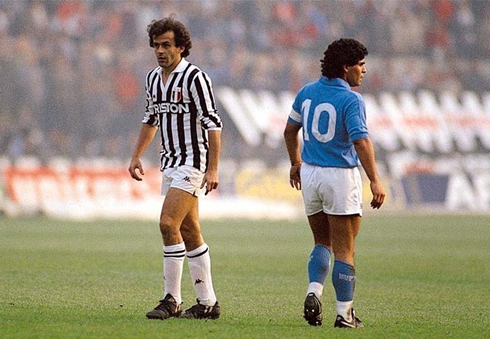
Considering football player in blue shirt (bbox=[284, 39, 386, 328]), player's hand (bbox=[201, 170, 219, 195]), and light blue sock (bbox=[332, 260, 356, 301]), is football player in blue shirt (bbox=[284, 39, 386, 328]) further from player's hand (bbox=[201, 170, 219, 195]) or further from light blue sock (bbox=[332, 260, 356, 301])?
player's hand (bbox=[201, 170, 219, 195])

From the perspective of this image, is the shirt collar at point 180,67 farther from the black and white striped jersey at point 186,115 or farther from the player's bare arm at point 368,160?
the player's bare arm at point 368,160

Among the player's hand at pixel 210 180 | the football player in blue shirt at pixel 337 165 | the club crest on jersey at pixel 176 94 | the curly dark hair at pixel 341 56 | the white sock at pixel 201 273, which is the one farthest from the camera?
the white sock at pixel 201 273

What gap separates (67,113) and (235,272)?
16018 mm

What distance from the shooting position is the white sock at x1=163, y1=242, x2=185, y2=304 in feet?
25.2

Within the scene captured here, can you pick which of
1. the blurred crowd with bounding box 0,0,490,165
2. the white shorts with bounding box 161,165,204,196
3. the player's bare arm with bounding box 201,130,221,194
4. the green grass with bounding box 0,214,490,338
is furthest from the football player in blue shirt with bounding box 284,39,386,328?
the blurred crowd with bounding box 0,0,490,165

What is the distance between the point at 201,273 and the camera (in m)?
7.86

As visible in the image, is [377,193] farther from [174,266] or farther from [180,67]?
[180,67]

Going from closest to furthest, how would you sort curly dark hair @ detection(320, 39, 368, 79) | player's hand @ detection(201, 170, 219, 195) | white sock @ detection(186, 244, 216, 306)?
1. curly dark hair @ detection(320, 39, 368, 79)
2. player's hand @ detection(201, 170, 219, 195)
3. white sock @ detection(186, 244, 216, 306)

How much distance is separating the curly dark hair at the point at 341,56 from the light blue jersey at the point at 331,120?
0.06 metres

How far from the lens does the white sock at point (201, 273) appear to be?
7844 millimetres

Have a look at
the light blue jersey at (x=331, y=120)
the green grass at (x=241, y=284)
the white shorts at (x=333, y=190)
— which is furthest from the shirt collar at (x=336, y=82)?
the green grass at (x=241, y=284)

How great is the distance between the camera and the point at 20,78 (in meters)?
26.9

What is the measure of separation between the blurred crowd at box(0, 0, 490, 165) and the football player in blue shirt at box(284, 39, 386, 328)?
18609 millimetres

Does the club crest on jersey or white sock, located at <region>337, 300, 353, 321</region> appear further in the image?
the club crest on jersey
